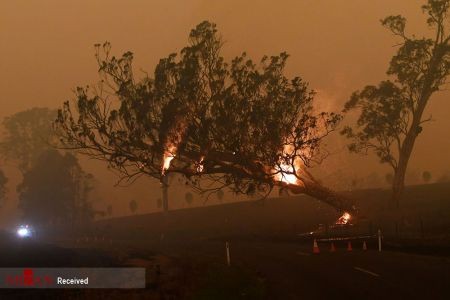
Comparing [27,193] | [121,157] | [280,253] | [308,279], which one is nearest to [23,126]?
[27,193]

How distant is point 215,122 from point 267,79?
5.16 meters

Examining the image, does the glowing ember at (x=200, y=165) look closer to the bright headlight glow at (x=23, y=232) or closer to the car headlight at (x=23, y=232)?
the car headlight at (x=23, y=232)

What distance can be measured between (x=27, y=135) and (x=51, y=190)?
19.6m

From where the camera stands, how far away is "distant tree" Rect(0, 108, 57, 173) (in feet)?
316

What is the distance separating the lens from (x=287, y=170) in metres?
40.5

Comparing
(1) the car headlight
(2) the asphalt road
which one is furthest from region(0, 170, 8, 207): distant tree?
(2) the asphalt road

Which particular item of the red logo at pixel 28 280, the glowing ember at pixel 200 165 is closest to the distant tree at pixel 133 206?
the glowing ember at pixel 200 165

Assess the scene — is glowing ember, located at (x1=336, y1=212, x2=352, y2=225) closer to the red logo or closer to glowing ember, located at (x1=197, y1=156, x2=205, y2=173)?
glowing ember, located at (x1=197, y1=156, x2=205, y2=173)

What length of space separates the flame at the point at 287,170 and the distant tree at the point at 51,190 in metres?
50.6

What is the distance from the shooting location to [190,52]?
41.2 metres

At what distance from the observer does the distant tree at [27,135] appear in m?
96.2

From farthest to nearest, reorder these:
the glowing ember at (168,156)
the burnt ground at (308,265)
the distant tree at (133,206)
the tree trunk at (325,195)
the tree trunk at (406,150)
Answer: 1. the distant tree at (133,206)
2. the tree trunk at (406,150)
3. the tree trunk at (325,195)
4. the glowing ember at (168,156)
5. the burnt ground at (308,265)

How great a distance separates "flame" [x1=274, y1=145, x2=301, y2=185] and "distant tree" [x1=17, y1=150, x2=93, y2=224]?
50.6 m

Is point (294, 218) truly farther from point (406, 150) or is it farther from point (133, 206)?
point (133, 206)
